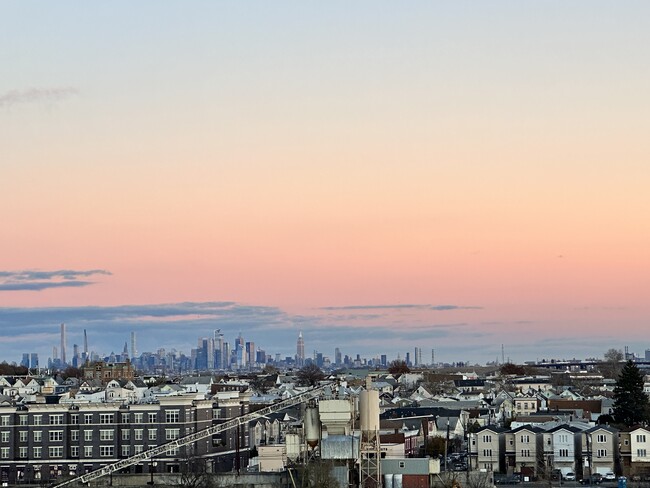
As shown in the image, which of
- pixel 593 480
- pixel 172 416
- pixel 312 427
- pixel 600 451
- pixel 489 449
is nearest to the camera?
pixel 312 427

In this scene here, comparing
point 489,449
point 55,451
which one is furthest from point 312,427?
point 55,451

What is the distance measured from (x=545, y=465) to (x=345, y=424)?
51.8 feet

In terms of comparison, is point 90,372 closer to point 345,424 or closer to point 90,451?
point 90,451

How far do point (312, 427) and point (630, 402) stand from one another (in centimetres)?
2605

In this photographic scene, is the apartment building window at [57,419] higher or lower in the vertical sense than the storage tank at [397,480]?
higher

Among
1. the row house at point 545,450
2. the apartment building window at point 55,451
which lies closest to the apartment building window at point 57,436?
the apartment building window at point 55,451

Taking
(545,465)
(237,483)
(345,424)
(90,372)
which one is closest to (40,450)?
(237,483)

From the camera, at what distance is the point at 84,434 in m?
58.0

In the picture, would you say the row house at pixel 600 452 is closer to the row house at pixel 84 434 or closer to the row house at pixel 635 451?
the row house at pixel 635 451

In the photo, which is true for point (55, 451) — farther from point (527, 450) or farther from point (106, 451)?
point (527, 450)

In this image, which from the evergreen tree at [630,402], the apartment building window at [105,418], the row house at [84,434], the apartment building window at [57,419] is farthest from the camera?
the evergreen tree at [630,402]

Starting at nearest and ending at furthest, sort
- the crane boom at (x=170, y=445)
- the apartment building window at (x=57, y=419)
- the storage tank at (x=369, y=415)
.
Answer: the storage tank at (x=369, y=415)
the crane boom at (x=170, y=445)
the apartment building window at (x=57, y=419)

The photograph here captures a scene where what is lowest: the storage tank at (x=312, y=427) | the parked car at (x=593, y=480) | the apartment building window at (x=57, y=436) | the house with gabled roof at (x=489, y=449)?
the parked car at (x=593, y=480)

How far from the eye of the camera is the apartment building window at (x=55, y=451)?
189 ft
